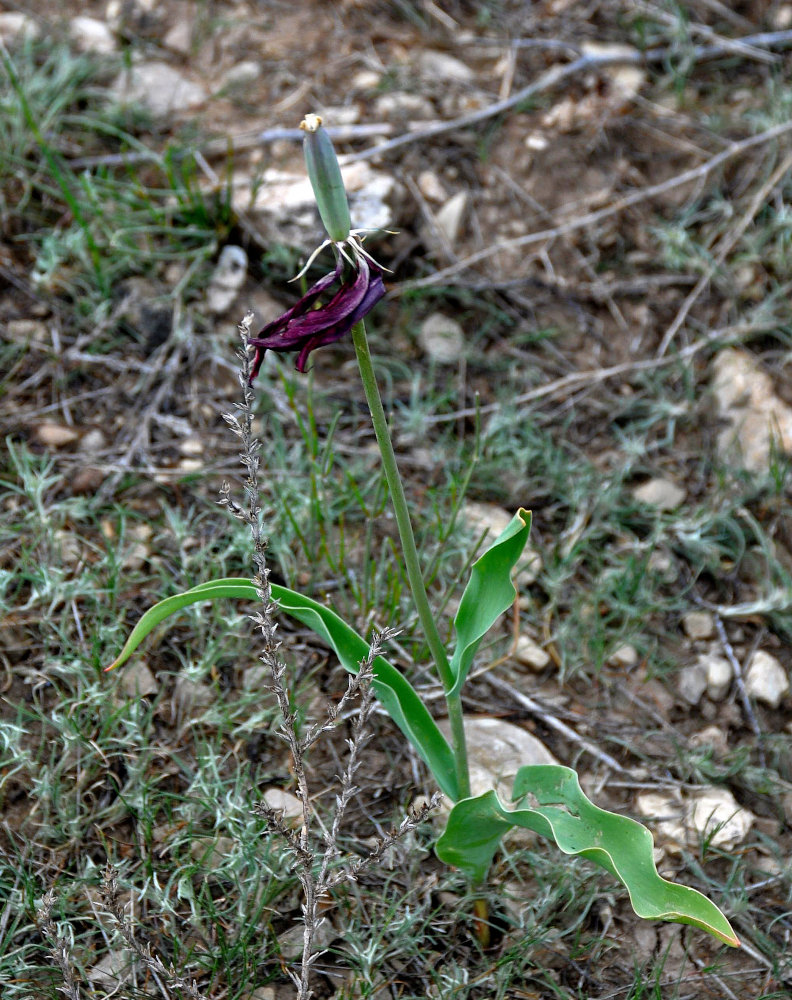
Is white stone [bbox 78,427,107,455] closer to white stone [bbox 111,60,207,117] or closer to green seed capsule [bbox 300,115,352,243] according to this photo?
white stone [bbox 111,60,207,117]

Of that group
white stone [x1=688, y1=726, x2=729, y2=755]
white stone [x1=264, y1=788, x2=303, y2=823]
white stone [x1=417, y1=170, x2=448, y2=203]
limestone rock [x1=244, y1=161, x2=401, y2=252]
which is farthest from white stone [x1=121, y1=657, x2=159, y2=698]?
white stone [x1=417, y1=170, x2=448, y2=203]

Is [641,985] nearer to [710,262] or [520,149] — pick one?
[710,262]

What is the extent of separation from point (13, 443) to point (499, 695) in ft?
4.41

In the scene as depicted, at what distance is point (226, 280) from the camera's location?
8.71 ft

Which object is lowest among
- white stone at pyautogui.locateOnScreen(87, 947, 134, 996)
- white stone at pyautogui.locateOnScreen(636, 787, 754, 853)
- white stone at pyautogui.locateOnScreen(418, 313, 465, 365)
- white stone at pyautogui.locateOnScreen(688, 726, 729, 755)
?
white stone at pyautogui.locateOnScreen(688, 726, 729, 755)

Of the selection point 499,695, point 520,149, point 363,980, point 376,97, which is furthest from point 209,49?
point 363,980

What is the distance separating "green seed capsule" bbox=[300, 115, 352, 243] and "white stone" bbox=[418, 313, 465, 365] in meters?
1.53

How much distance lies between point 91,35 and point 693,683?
2.81 m

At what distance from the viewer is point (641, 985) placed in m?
1.51

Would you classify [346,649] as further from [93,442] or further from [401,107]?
[401,107]

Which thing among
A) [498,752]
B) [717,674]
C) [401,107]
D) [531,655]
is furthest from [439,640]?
[401,107]

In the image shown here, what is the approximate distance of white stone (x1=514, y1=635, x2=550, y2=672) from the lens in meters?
2.11

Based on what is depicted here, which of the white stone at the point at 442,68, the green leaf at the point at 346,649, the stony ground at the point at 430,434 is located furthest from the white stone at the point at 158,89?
the green leaf at the point at 346,649

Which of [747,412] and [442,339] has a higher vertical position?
[442,339]
